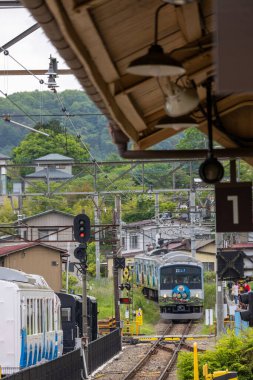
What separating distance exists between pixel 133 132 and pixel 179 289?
3833 centimetres

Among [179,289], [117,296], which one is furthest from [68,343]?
[179,289]

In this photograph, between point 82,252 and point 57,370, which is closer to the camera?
point 57,370

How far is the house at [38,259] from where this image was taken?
38.8 meters

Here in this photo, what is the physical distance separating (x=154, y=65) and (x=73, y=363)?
16.1 m

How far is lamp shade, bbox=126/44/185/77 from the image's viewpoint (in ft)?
19.2

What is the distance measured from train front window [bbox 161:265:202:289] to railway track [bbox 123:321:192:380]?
6626 mm

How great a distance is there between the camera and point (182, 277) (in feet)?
157

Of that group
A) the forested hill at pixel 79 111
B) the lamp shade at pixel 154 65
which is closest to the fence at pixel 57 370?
the lamp shade at pixel 154 65

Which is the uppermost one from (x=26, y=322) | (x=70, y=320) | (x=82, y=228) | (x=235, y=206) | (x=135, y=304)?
(x=82, y=228)

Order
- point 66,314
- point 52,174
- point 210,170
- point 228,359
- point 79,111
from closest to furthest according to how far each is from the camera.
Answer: point 210,170, point 228,359, point 66,314, point 52,174, point 79,111

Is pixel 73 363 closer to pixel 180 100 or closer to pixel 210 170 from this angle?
pixel 210 170

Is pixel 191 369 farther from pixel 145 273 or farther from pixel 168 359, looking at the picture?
pixel 145 273

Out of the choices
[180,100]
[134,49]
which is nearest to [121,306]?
[180,100]

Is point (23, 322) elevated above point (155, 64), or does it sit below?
below
